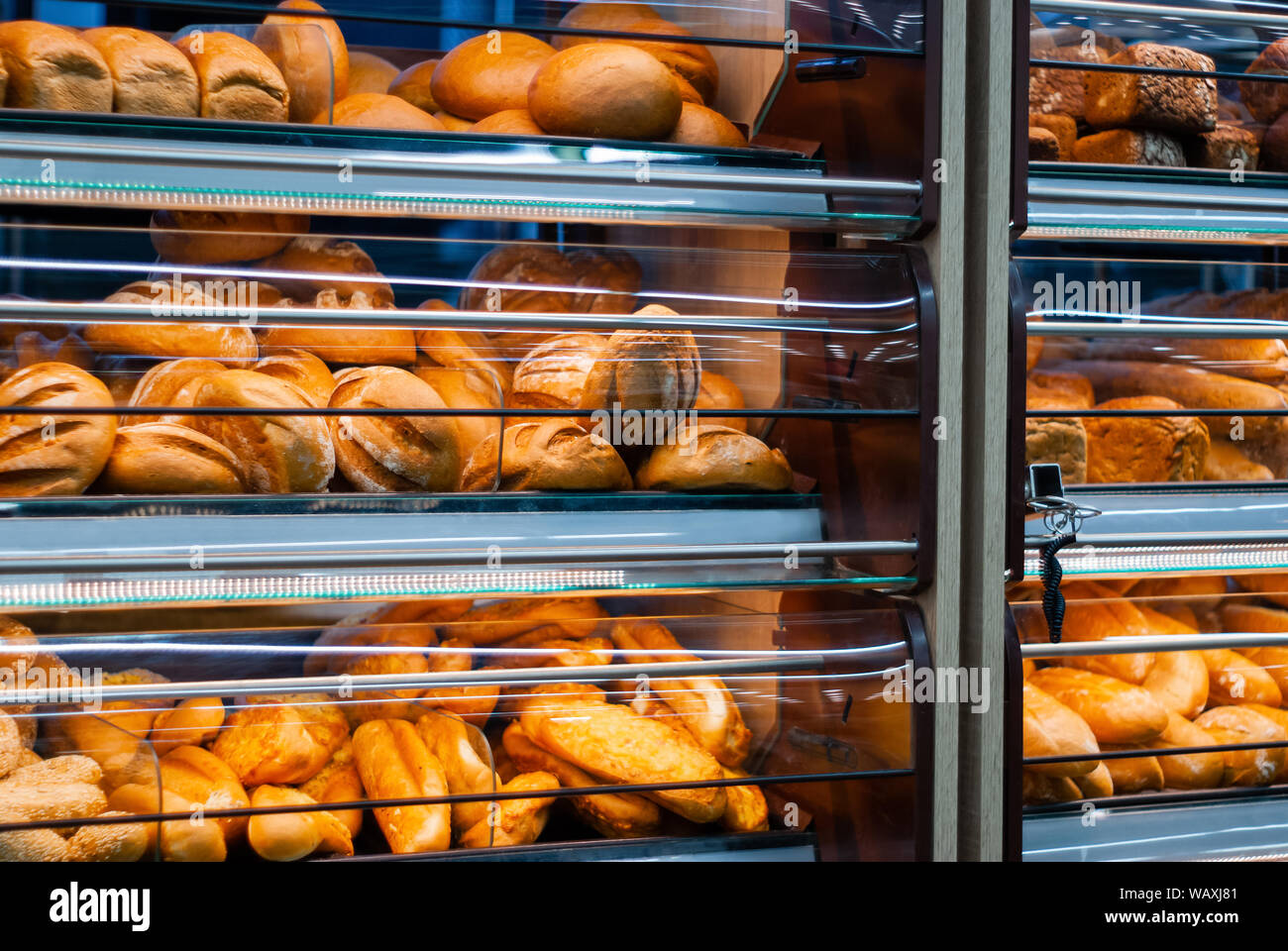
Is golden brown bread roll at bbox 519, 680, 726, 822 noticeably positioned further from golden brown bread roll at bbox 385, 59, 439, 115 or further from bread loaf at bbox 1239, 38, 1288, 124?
bread loaf at bbox 1239, 38, 1288, 124

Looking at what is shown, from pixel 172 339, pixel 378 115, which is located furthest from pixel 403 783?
pixel 378 115

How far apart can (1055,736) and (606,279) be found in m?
0.85

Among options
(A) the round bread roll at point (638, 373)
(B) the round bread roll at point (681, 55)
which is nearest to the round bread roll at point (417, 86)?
(B) the round bread roll at point (681, 55)

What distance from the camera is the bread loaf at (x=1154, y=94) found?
140cm

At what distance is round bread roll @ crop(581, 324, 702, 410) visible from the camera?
1194mm

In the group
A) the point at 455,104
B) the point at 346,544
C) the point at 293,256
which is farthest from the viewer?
Result: the point at 455,104

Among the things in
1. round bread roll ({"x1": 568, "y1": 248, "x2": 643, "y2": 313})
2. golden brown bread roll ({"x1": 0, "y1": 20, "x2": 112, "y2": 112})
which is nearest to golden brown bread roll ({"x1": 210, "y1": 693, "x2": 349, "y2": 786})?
round bread roll ({"x1": 568, "y1": 248, "x2": 643, "y2": 313})

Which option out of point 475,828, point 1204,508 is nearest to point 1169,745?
point 1204,508

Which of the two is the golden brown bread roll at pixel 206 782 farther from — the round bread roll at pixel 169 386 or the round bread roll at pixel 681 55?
the round bread roll at pixel 681 55

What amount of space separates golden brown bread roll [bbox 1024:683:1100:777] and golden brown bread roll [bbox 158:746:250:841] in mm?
971

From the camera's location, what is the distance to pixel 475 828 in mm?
1138
